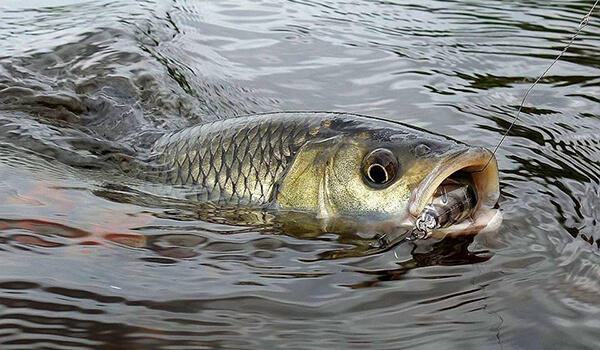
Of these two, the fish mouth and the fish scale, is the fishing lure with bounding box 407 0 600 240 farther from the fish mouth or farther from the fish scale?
the fish scale

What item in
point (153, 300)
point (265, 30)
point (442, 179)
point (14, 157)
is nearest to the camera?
point (153, 300)

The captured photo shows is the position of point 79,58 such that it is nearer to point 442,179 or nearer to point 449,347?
point 442,179

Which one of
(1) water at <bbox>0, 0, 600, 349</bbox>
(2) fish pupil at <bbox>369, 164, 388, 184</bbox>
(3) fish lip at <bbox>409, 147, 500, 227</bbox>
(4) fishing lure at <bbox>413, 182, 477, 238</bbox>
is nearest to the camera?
(1) water at <bbox>0, 0, 600, 349</bbox>

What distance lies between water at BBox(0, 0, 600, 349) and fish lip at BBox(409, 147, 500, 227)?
0.17 meters

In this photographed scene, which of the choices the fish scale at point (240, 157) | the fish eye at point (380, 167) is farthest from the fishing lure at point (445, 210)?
the fish scale at point (240, 157)

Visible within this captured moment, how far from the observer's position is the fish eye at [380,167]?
11.2ft

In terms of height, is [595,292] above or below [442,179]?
below

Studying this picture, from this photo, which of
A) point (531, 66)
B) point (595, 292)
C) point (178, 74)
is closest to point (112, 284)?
point (595, 292)

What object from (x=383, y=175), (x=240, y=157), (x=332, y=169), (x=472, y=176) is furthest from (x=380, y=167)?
(x=240, y=157)

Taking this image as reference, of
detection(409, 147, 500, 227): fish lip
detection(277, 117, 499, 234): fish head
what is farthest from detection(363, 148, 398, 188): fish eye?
detection(409, 147, 500, 227): fish lip

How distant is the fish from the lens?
11.0 feet

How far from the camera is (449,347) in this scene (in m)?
2.57

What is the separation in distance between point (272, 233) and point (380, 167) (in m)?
0.53

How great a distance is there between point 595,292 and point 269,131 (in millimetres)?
1563
